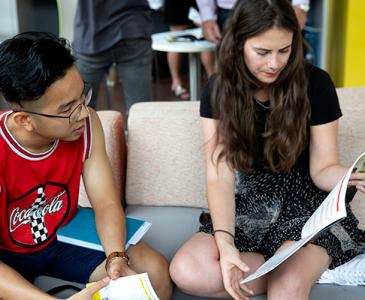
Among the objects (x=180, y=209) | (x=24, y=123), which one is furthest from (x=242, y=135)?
(x=24, y=123)

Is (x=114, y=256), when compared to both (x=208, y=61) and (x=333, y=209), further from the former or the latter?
(x=208, y=61)

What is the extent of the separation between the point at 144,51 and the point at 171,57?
2008 millimetres

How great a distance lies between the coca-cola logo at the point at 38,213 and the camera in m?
1.48

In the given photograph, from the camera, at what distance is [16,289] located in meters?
1.33

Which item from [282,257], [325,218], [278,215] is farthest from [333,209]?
[278,215]

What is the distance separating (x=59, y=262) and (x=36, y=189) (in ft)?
0.71

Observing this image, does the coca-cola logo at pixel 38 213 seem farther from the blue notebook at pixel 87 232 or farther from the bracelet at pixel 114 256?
the bracelet at pixel 114 256

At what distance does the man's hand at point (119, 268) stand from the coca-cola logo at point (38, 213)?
0.77 ft

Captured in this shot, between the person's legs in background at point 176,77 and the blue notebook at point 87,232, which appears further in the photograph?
the person's legs in background at point 176,77

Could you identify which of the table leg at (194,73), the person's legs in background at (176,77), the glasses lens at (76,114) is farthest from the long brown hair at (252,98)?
the person's legs in background at (176,77)

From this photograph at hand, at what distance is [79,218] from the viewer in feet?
5.22

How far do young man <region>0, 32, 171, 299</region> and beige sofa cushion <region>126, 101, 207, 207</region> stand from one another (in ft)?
1.11

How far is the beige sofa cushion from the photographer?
1.90 meters

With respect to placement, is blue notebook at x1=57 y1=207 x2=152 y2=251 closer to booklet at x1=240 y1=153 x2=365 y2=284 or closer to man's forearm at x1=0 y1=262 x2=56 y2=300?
man's forearm at x1=0 y1=262 x2=56 y2=300
